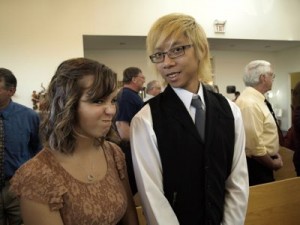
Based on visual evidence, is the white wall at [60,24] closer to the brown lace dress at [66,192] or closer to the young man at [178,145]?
the young man at [178,145]

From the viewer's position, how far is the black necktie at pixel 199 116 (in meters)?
1.31

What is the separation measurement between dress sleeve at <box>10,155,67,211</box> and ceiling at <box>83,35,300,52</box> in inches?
193

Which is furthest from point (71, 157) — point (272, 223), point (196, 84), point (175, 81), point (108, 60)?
point (108, 60)

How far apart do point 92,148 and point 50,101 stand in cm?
25

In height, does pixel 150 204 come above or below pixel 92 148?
below

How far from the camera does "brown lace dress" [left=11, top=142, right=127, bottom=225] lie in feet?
3.25

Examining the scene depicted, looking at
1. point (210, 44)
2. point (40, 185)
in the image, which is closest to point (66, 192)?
point (40, 185)

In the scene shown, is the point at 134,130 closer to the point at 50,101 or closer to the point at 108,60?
the point at 50,101

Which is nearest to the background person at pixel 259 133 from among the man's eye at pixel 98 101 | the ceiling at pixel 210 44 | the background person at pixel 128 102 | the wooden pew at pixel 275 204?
the wooden pew at pixel 275 204

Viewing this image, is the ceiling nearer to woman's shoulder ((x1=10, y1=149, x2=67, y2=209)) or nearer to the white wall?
the white wall

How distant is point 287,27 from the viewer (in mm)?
6984

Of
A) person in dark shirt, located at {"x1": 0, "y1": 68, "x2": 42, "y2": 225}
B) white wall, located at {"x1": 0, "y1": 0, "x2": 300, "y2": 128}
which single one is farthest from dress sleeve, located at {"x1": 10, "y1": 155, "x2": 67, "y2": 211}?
white wall, located at {"x1": 0, "y1": 0, "x2": 300, "y2": 128}

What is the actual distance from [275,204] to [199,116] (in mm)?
1203

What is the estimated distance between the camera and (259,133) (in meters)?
2.37
